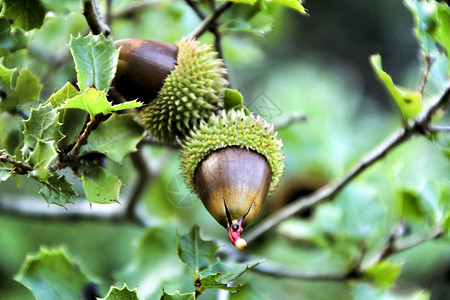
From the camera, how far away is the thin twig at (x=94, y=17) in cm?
113

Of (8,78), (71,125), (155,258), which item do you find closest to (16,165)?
(71,125)

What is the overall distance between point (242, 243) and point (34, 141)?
0.50 meters

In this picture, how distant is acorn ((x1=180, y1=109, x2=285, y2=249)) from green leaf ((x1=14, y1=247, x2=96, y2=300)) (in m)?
0.49

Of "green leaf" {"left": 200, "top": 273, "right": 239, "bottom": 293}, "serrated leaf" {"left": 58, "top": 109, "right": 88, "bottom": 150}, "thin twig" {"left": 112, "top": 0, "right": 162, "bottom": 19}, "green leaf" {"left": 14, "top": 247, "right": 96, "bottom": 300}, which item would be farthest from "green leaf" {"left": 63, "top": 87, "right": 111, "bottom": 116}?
"thin twig" {"left": 112, "top": 0, "right": 162, "bottom": 19}

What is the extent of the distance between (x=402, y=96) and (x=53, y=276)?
112 cm

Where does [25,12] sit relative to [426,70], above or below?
above

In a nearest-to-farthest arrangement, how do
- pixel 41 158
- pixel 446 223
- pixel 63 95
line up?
pixel 41 158, pixel 63 95, pixel 446 223

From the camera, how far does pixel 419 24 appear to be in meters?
1.51

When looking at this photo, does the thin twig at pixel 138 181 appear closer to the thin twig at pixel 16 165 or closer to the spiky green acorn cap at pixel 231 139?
the spiky green acorn cap at pixel 231 139

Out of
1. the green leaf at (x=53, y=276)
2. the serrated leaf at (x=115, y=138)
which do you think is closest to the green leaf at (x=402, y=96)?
the serrated leaf at (x=115, y=138)

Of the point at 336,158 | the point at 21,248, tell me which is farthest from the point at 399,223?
the point at 21,248

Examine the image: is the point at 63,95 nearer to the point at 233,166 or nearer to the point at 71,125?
the point at 71,125

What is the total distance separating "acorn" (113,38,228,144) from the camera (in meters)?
1.24

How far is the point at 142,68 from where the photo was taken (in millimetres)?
1237
